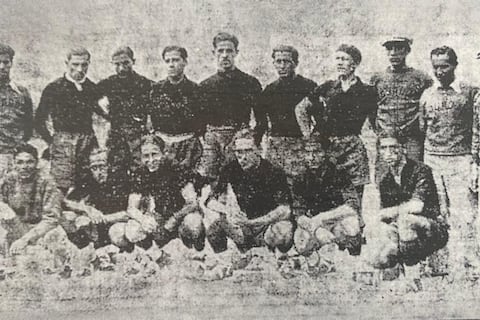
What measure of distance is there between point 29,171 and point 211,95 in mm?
527

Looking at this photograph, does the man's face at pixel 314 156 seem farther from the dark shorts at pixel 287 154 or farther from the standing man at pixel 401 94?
the standing man at pixel 401 94

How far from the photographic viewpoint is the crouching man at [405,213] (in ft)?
5.23

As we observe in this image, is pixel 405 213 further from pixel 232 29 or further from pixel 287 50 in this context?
pixel 232 29

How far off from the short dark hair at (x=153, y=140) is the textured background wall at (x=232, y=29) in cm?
17

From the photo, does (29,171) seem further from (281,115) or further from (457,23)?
(457,23)

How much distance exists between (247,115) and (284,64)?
17 centimetres

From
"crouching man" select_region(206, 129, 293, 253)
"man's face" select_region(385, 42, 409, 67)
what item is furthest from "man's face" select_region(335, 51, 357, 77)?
"crouching man" select_region(206, 129, 293, 253)

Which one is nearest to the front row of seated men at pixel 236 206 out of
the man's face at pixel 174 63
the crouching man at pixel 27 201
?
the crouching man at pixel 27 201

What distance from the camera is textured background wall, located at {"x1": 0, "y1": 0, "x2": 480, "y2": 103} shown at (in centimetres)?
157

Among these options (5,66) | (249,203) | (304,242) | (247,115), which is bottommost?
(304,242)

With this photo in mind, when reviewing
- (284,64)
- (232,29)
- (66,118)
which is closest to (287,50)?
(284,64)

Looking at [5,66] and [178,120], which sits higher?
[5,66]

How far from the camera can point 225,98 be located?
158 centimetres

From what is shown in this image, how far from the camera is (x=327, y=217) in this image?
62.5 inches
